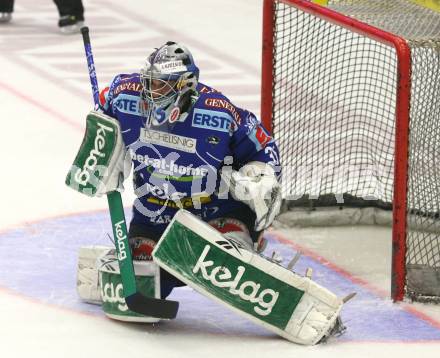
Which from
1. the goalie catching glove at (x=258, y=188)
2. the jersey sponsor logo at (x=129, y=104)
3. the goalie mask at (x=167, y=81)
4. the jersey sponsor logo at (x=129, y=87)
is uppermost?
the goalie mask at (x=167, y=81)

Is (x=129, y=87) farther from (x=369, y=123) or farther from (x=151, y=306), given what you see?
(x=369, y=123)

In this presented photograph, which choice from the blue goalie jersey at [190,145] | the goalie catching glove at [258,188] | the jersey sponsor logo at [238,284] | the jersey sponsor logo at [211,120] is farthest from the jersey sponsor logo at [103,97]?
the jersey sponsor logo at [238,284]

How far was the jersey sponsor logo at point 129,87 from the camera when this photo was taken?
477 cm

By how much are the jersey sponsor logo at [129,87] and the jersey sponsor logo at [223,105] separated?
249mm

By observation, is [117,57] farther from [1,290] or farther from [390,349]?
[390,349]

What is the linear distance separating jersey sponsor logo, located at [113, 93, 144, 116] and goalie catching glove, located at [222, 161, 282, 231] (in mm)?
379

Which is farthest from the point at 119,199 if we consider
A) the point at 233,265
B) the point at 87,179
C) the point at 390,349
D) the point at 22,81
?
the point at 22,81

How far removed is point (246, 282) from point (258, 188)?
327 mm

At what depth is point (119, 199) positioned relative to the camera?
187 inches

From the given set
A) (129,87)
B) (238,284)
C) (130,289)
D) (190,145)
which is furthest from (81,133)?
(238,284)

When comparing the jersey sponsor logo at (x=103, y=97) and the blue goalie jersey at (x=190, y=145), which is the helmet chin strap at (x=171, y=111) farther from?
the jersey sponsor logo at (x=103, y=97)

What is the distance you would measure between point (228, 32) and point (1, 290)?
5.38 metres

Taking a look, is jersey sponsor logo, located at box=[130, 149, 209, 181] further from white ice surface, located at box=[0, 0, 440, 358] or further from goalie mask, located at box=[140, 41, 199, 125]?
white ice surface, located at box=[0, 0, 440, 358]

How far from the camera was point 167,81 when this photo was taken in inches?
182
